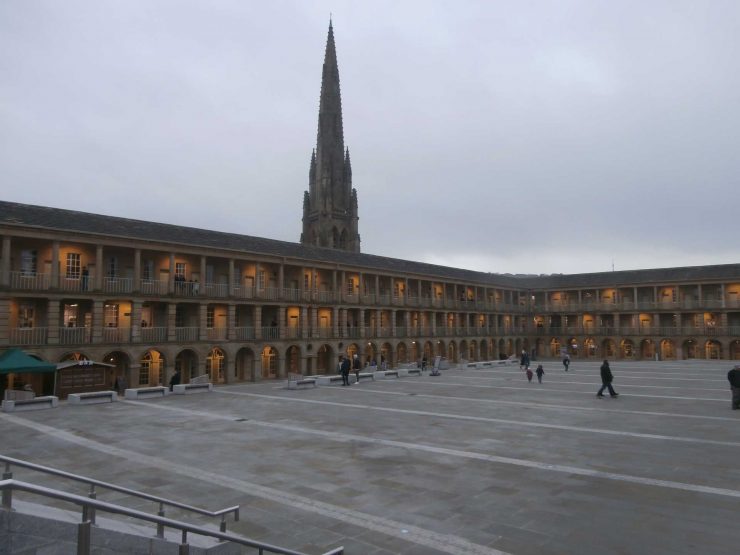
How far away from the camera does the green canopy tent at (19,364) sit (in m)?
23.2

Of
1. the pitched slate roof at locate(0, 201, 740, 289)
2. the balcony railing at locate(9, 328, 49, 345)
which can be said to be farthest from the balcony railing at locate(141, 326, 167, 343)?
the pitched slate roof at locate(0, 201, 740, 289)

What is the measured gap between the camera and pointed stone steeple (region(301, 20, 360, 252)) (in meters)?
77.0

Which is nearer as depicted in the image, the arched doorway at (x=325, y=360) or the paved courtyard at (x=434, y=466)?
the paved courtyard at (x=434, y=466)

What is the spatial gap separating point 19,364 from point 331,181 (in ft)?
190

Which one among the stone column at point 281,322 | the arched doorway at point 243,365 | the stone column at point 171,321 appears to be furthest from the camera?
the stone column at point 281,322

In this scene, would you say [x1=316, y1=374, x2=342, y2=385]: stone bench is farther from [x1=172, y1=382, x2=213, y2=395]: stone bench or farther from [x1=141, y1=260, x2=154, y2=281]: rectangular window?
[x1=141, y1=260, x2=154, y2=281]: rectangular window

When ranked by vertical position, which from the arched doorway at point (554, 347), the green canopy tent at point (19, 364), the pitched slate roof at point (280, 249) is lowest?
the arched doorway at point (554, 347)

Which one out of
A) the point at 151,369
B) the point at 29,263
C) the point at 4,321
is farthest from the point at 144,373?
the point at 29,263

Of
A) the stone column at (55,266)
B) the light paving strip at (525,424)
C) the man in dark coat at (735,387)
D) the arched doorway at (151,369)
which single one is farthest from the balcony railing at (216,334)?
the man in dark coat at (735,387)

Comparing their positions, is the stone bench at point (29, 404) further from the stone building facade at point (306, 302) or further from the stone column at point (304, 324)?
the stone column at point (304, 324)

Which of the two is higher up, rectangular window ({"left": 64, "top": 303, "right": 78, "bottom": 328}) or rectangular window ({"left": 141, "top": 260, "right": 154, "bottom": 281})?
rectangular window ({"left": 141, "top": 260, "right": 154, "bottom": 281})

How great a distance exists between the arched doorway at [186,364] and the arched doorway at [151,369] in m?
1.66

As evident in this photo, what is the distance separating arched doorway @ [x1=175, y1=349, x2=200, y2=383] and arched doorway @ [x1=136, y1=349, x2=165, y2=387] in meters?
1.66

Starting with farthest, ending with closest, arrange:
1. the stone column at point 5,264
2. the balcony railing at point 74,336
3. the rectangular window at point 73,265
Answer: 1. the rectangular window at point 73,265
2. the balcony railing at point 74,336
3. the stone column at point 5,264
